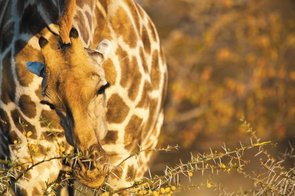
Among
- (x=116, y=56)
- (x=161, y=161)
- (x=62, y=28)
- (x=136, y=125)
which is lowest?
(x=161, y=161)

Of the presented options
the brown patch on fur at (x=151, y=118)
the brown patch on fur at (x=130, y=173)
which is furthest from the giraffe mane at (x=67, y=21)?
the brown patch on fur at (x=151, y=118)

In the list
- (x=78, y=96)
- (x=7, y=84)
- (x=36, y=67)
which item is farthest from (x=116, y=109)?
(x=78, y=96)

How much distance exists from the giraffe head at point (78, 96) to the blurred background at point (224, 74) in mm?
8211

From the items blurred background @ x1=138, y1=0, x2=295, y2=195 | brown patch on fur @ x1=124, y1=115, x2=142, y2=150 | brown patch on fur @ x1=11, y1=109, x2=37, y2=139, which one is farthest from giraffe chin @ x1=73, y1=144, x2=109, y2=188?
blurred background @ x1=138, y1=0, x2=295, y2=195

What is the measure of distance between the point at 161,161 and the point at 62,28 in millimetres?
8276

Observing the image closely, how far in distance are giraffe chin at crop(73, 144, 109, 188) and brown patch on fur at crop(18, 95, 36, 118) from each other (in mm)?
1068

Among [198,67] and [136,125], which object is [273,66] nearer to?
[198,67]

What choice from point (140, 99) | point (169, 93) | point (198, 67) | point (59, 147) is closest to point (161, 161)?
point (169, 93)

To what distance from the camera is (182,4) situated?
16.1 m

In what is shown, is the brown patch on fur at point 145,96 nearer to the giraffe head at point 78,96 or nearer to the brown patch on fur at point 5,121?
the brown patch on fur at point 5,121

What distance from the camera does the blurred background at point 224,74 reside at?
590 inches

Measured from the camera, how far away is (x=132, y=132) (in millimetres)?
7520

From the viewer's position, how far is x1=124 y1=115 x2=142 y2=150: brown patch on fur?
7.46 metres

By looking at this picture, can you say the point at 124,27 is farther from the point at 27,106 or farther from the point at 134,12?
the point at 27,106
